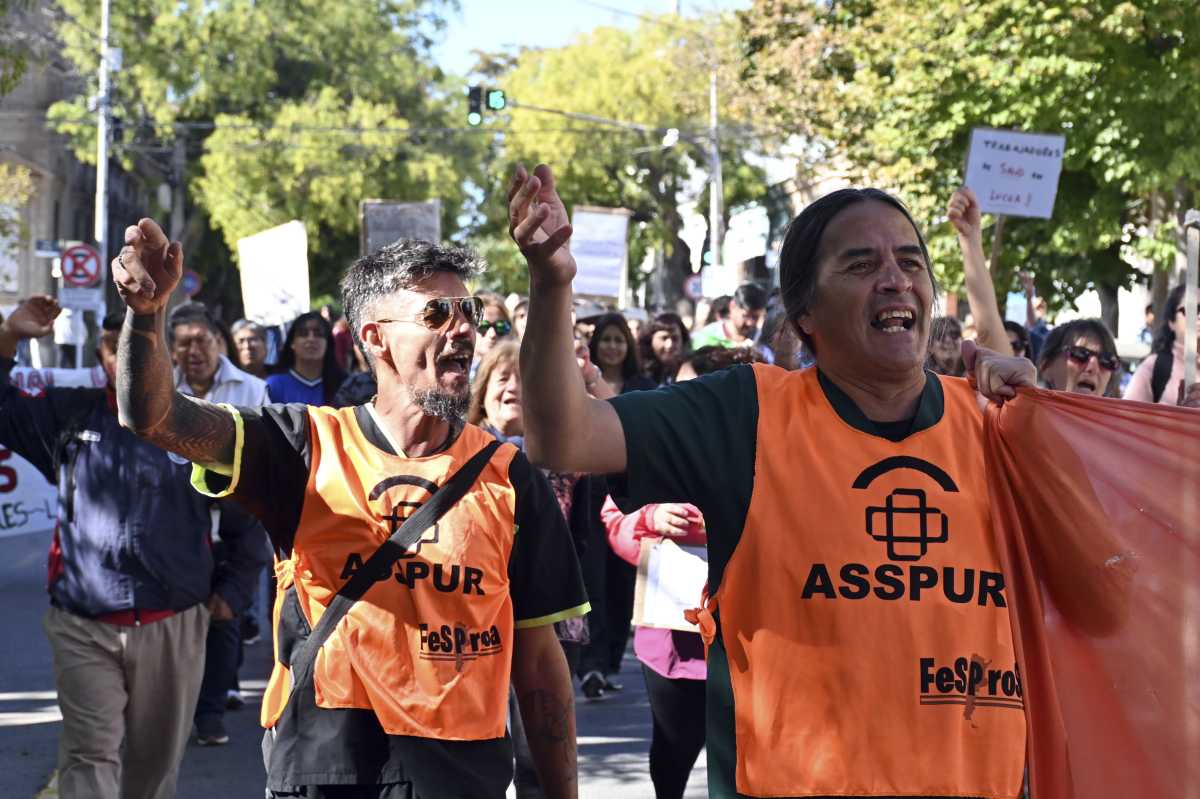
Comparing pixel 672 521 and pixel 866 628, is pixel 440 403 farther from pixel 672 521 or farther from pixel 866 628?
pixel 672 521

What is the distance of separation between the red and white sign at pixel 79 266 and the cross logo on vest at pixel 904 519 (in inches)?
908

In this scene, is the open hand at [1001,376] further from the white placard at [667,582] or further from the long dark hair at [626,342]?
the long dark hair at [626,342]

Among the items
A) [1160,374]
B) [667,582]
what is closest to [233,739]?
[667,582]

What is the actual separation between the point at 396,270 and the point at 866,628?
1.85 m

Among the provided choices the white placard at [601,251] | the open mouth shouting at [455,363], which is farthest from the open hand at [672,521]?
the white placard at [601,251]

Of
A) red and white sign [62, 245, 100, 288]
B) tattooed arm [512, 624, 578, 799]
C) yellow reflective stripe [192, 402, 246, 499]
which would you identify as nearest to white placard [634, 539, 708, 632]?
tattooed arm [512, 624, 578, 799]

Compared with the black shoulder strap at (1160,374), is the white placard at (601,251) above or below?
above

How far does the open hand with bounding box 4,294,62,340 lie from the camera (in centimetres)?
557

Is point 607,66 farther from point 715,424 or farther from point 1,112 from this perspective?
point 715,424

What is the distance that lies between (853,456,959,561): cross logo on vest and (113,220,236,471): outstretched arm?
145cm

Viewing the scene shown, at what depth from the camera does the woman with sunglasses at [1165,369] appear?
796 cm

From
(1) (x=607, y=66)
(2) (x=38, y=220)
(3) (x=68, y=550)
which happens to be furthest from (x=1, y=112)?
(3) (x=68, y=550)

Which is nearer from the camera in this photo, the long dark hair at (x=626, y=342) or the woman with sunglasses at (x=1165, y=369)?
the woman with sunglasses at (x=1165, y=369)

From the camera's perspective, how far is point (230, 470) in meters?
4.14
